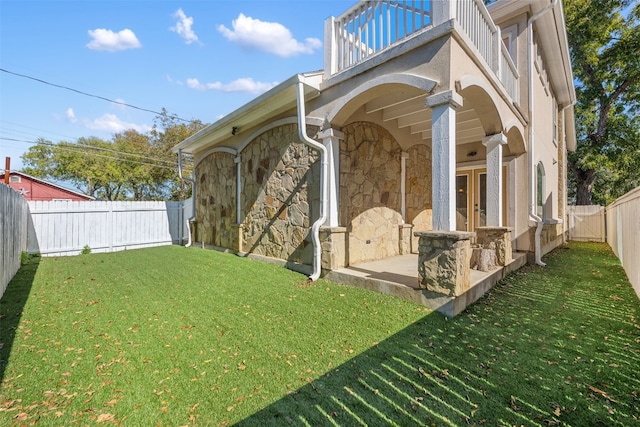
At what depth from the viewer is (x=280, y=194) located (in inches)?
239

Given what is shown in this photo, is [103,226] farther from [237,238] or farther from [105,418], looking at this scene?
[105,418]

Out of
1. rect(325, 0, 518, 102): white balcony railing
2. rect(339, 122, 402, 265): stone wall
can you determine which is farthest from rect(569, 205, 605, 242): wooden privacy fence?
rect(339, 122, 402, 265): stone wall

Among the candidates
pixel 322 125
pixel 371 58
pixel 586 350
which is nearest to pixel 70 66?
pixel 322 125

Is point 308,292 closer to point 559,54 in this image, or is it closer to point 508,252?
point 508,252

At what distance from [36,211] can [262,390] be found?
347 inches

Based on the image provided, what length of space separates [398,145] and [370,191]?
143cm

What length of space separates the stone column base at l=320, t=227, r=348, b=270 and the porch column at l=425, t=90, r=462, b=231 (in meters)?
1.69

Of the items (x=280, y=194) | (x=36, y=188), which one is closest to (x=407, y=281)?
(x=280, y=194)

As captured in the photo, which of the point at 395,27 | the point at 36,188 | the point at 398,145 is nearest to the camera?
the point at 395,27

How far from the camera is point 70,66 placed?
10.9m

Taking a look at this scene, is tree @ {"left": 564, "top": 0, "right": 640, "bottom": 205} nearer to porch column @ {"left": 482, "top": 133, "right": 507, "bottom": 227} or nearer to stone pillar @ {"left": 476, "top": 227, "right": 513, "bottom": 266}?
porch column @ {"left": 482, "top": 133, "right": 507, "bottom": 227}

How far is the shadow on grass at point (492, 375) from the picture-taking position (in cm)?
199

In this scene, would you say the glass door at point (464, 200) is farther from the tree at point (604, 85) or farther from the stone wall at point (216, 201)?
the tree at point (604, 85)

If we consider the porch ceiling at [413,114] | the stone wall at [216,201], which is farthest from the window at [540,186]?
the stone wall at [216,201]
